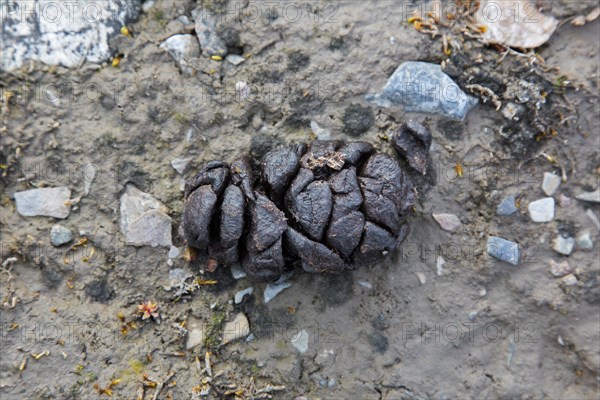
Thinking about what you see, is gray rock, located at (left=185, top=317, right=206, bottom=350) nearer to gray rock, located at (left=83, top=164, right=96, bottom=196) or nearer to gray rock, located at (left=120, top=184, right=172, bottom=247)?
gray rock, located at (left=120, top=184, right=172, bottom=247)

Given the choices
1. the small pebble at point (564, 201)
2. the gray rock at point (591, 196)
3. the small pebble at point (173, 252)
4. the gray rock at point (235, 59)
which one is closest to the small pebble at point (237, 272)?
the small pebble at point (173, 252)

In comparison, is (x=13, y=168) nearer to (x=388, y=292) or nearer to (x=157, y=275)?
(x=157, y=275)

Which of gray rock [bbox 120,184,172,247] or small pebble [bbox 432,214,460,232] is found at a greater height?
gray rock [bbox 120,184,172,247]

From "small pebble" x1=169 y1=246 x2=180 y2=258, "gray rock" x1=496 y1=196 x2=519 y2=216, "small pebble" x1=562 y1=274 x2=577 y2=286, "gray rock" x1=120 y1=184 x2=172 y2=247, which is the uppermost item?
"gray rock" x1=120 y1=184 x2=172 y2=247

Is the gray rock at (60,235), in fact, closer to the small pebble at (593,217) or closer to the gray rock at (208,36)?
the gray rock at (208,36)

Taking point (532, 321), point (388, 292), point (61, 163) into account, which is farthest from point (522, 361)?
point (61, 163)

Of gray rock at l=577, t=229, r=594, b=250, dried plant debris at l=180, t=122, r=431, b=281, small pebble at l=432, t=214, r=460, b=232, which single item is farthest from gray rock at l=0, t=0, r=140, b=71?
gray rock at l=577, t=229, r=594, b=250

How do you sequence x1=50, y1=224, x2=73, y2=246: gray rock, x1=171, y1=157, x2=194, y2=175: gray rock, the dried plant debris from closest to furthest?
the dried plant debris, x1=50, y1=224, x2=73, y2=246: gray rock, x1=171, y1=157, x2=194, y2=175: gray rock
